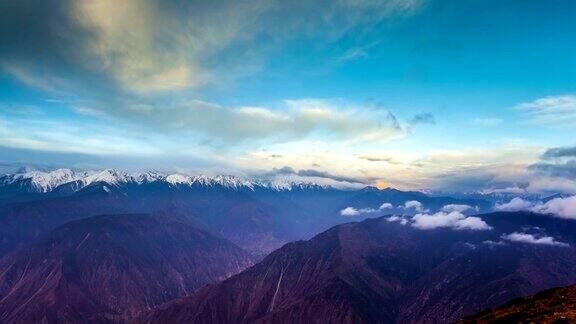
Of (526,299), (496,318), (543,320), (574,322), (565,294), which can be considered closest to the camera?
(574,322)

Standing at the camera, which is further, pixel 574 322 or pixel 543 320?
pixel 543 320

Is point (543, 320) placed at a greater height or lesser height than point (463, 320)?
greater

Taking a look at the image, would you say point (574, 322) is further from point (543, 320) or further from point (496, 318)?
point (496, 318)

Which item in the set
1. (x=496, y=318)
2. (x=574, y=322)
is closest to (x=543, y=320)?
(x=574, y=322)

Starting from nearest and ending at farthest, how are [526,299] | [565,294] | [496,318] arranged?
[496,318], [565,294], [526,299]

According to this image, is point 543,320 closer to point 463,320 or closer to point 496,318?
point 496,318

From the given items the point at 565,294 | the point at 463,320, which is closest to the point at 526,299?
the point at 565,294
